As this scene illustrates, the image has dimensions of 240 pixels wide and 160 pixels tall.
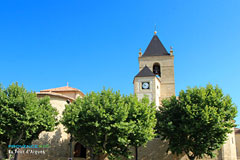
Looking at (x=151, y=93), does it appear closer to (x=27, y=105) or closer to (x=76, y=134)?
(x=76, y=134)

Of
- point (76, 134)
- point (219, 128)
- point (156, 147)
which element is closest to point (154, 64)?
point (156, 147)

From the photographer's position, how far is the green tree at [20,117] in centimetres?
1945

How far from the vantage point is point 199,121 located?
2084 centimetres

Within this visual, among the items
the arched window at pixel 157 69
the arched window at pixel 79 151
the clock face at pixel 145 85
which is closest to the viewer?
the arched window at pixel 79 151

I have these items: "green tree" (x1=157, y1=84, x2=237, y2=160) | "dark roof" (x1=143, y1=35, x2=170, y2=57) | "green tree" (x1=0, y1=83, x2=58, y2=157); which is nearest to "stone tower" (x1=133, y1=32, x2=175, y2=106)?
"dark roof" (x1=143, y1=35, x2=170, y2=57)

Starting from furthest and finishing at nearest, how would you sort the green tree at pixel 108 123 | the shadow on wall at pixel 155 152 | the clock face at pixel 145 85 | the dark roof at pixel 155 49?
1. the dark roof at pixel 155 49
2. the clock face at pixel 145 85
3. the shadow on wall at pixel 155 152
4. the green tree at pixel 108 123

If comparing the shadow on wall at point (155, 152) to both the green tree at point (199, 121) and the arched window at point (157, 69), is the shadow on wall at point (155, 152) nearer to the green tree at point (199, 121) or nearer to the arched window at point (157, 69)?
the green tree at point (199, 121)

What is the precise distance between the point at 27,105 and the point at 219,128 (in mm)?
17789

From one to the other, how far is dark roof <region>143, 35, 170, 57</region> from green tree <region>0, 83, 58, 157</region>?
2435cm

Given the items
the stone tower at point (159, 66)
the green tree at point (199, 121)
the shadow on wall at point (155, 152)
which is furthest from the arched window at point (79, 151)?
the stone tower at point (159, 66)

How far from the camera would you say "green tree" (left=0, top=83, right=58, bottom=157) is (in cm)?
1945

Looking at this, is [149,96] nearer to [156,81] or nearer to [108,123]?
[156,81]

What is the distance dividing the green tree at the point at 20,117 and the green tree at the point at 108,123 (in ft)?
8.54

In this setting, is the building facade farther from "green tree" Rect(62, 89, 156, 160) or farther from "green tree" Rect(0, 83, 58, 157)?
"green tree" Rect(0, 83, 58, 157)
